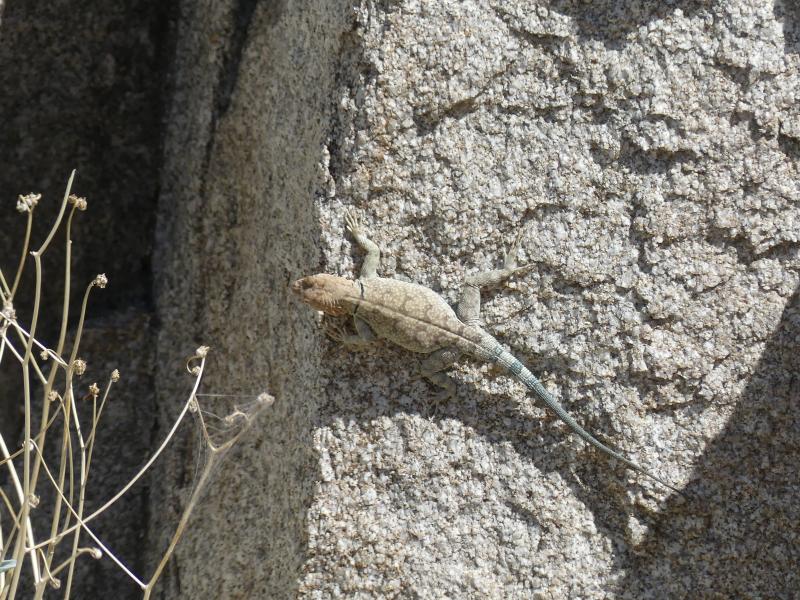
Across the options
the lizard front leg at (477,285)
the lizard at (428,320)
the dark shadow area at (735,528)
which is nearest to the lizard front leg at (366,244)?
the lizard at (428,320)

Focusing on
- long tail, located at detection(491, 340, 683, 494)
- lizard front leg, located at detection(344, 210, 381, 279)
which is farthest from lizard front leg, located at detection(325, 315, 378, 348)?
long tail, located at detection(491, 340, 683, 494)

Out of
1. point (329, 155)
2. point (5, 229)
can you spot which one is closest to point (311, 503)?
point (329, 155)

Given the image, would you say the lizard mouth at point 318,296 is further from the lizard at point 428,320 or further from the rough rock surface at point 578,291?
the rough rock surface at point 578,291

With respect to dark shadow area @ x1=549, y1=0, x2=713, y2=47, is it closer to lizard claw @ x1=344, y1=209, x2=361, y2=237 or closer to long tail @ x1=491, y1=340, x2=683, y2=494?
lizard claw @ x1=344, y1=209, x2=361, y2=237

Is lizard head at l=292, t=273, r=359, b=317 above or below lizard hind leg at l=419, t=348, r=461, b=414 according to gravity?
above

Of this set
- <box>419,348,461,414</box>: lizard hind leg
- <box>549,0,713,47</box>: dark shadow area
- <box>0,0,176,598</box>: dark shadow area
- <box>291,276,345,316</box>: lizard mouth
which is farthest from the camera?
<box>0,0,176,598</box>: dark shadow area
